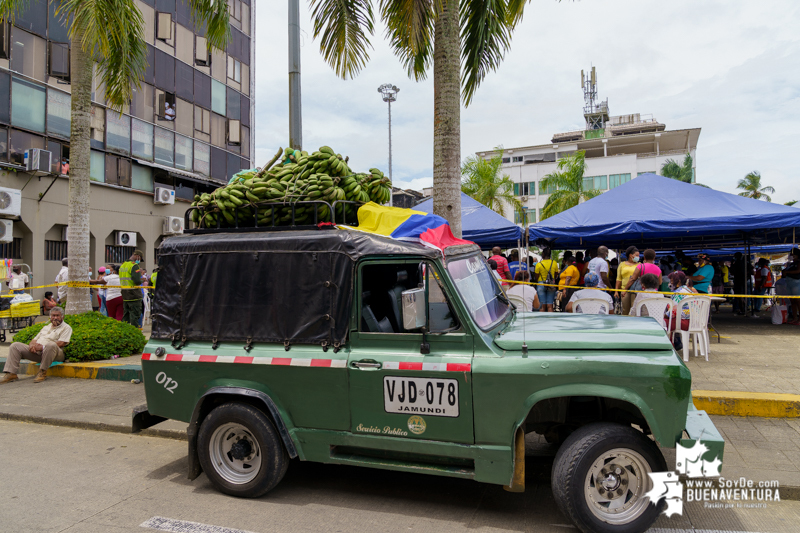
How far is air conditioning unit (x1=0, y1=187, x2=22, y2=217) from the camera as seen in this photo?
53.6 ft

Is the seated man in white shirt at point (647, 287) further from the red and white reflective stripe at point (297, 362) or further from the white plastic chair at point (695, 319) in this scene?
the red and white reflective stripe at point (297, 362)

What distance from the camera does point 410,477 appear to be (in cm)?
464

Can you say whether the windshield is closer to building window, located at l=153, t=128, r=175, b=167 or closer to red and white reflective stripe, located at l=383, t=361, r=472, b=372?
red and white reflective stripe, located at l=383, t=361, r=472, b=372

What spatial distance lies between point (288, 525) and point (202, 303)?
190cm

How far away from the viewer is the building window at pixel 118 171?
20.6m

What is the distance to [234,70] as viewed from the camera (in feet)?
89.7

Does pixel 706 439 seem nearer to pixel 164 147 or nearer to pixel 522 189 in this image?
pixel 164 147

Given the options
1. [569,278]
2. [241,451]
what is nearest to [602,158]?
[569,278]

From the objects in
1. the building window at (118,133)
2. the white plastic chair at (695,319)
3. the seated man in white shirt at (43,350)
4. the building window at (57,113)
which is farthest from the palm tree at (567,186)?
the seated man in white shirt at (43,350)

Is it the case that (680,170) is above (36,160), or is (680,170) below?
above

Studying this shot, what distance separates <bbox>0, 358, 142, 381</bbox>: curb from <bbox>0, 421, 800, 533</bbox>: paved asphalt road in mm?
2871

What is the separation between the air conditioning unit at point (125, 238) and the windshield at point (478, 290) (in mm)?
20686

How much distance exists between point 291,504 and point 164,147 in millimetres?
22350

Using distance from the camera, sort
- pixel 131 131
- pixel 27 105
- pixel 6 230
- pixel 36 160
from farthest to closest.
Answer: pixel 131 131 → pixel 27 105 → pixel 36 160 → pixel 6 230
